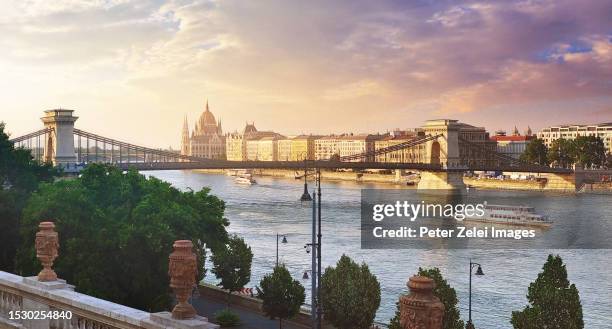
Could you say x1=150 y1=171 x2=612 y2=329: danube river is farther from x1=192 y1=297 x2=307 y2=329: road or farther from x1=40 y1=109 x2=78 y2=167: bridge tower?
x1=40 y1=109 x2=78 y2=167: bridge tower

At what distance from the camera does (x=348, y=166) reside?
300ft

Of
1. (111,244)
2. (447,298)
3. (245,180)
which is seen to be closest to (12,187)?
(111,244)

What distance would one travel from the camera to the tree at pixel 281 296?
2772cm

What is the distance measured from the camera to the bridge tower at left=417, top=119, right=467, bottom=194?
11556 cm

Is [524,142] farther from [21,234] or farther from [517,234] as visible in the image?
[21,234]

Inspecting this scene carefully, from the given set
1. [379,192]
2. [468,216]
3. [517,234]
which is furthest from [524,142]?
[517,234]

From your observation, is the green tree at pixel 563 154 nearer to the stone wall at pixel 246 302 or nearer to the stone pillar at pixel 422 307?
the stone wall at pixel 246 302

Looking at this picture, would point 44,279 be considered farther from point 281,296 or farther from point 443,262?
point 443,262

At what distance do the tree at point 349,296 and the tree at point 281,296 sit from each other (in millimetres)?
1086

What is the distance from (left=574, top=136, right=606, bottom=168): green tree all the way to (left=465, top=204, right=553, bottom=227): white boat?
214 feet

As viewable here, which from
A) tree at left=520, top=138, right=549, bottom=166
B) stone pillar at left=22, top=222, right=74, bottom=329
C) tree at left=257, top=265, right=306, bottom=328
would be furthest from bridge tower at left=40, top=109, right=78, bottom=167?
tree at left=520, top=138, right=549, bottom=166

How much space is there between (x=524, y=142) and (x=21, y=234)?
18510cm

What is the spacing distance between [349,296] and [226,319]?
450 centimetres

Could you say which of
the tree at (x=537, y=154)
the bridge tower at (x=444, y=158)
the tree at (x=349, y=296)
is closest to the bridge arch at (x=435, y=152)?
the bridge tower at (x=444, y=158)
